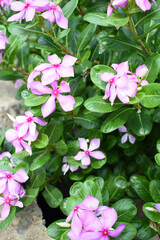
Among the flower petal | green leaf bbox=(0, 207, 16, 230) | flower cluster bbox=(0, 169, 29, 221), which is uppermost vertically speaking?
the flower petal

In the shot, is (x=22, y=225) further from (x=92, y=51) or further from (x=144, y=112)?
(x=92, y=51)

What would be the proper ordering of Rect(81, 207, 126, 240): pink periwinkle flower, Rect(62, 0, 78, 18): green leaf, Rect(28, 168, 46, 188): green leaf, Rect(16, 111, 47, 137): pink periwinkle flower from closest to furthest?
1. Rect(81, 207, 126, 240): pink periwinkle flower
2. Rect(16, 111, 47, 137): pink periwinkle flower
3. Rect(62, 0, 78, 18): green leaf
4. Rect(28, 168, 46, 188): green leaf

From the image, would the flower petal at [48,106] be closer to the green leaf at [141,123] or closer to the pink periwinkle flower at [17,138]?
Answer: the pink periwinkle flower at [17,138]

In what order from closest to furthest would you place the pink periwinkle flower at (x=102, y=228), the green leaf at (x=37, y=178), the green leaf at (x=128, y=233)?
1. the pink periwinkle flower at (x=102, y=228)
2. the green leaf at (x=128, y=233)
3. the green leaf at (x=37, y=178)

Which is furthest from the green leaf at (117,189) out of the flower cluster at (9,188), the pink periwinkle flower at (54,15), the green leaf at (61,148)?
the pink periwinkle flower at (54,15)

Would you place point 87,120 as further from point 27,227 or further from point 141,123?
point 27,227

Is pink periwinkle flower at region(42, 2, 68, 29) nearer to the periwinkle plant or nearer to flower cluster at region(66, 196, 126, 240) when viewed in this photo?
the periwinkle plant

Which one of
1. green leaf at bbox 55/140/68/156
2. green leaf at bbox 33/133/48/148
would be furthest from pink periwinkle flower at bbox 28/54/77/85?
green leaf at bbox 55/140/68/156
